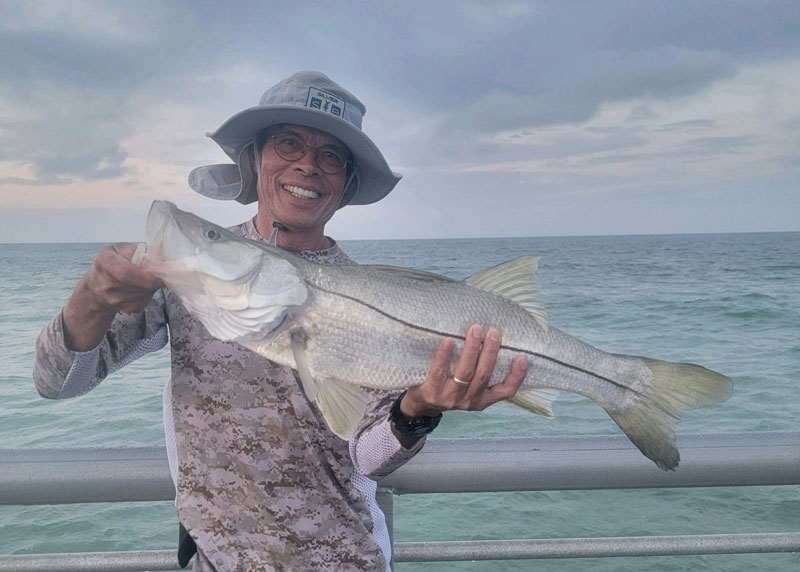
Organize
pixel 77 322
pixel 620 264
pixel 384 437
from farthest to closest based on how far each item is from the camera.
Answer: pixel 620 264
pixel 384 437
pixel 77 322

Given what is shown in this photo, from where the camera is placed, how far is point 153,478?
2078mm

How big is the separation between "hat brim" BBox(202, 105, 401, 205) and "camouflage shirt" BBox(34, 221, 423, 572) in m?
0.81

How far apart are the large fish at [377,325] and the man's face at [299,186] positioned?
44 centimetres

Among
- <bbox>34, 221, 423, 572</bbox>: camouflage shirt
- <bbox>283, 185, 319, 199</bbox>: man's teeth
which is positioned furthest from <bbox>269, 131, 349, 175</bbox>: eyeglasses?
<bbox>34, 221, 423, 572</bbox>: camouflage shirt

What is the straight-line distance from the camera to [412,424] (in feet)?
7.02

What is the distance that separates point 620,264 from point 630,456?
45.9 metres

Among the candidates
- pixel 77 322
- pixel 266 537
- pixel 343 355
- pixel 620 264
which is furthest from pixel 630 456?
pixel 620 264

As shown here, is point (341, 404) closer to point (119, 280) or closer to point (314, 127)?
point (119, 280)

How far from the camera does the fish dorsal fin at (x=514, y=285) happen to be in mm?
2326

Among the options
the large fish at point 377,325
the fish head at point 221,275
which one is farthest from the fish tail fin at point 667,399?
the fish head at point 221,275

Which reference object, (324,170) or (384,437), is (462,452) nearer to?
(384,437)

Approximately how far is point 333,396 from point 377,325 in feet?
0.95

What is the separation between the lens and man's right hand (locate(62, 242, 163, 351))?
180cm

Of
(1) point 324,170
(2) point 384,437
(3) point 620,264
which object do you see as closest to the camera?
(2) point 384,437
